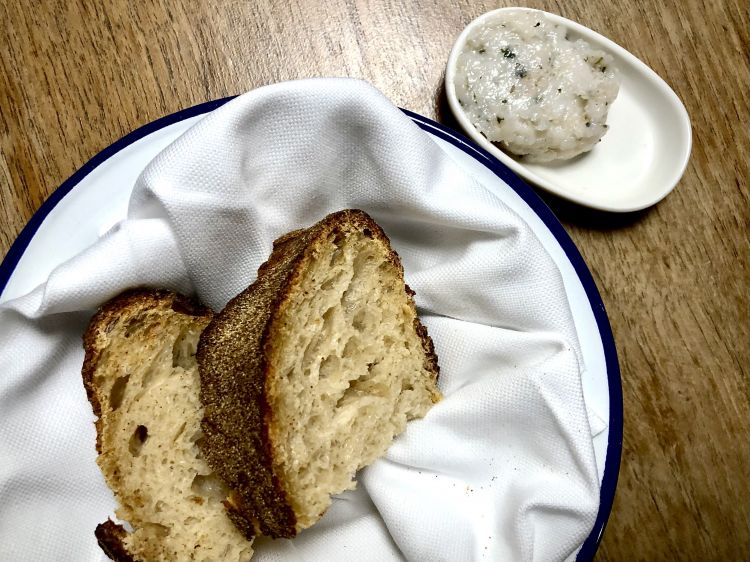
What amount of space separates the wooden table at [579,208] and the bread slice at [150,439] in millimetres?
427

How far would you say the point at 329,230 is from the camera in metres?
0.95

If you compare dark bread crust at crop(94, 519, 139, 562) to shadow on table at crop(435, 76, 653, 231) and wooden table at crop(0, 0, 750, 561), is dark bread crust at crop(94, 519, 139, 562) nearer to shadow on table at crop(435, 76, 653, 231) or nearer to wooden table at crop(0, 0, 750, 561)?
wooden table at crop(0, 0, 750, 561)

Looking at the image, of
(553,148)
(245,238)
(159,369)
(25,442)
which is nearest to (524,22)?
(553,148)

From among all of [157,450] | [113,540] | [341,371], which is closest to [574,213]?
[341,371]

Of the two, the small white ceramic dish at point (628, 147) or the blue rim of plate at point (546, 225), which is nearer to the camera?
the blue rim of plate at point (546, 225)

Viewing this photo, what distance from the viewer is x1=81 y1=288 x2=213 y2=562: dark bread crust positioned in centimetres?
91

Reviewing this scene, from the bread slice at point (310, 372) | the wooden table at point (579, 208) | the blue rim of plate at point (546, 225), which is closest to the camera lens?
the bread slice at point (310, 372)

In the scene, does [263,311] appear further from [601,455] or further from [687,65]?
[687,65]

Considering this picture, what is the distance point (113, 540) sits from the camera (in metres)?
0.91

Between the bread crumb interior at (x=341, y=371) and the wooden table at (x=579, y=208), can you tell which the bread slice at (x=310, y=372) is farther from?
the wooden table at (x=579, y=208)

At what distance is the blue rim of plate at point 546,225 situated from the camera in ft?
3.26

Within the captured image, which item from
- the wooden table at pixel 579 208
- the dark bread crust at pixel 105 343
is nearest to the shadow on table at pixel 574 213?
the wooden table at pixel 579 208

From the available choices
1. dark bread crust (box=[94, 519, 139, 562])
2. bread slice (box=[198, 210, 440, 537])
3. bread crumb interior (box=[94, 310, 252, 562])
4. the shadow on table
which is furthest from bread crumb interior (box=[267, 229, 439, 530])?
the shadow on table

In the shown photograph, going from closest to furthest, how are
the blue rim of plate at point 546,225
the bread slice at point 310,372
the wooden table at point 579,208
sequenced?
the bread slice at point 310,372 → the blue rim of plate at point 546,225 → the wooden table at point 579,208
